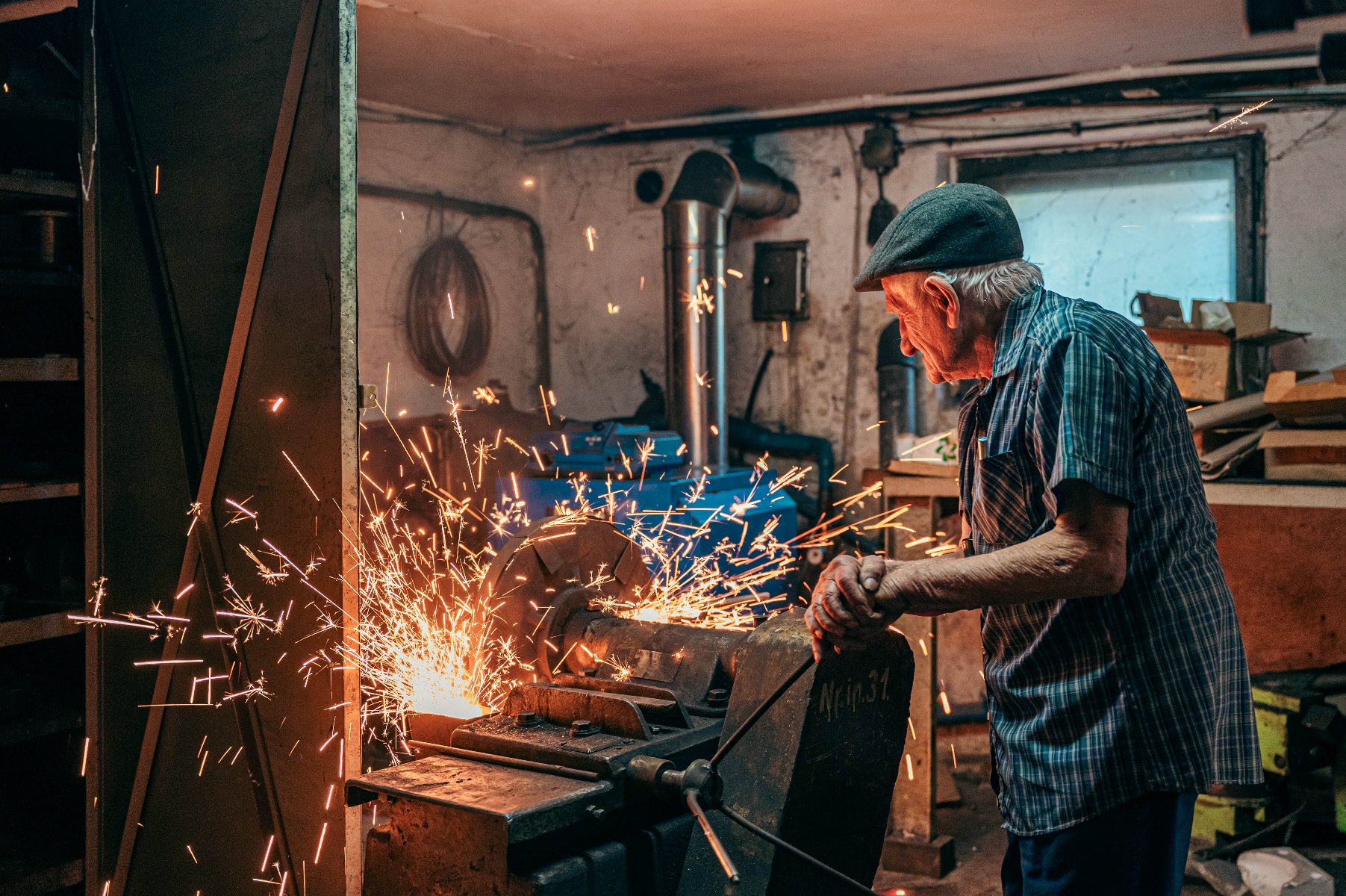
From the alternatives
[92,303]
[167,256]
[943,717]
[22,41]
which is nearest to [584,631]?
[167,256]

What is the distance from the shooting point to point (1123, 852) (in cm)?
167

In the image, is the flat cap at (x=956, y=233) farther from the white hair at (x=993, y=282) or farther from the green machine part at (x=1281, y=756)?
the green machine part at (x=1281, y=756)

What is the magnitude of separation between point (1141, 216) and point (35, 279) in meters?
4.60

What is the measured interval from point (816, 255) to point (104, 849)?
430 centimetres

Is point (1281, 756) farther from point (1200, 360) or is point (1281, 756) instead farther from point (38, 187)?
point (38, 187)

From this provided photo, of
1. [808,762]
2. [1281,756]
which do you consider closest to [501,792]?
[808,762]

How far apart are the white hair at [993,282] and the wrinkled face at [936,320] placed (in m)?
0.02

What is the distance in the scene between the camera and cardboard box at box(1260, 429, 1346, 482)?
3656 millimetres

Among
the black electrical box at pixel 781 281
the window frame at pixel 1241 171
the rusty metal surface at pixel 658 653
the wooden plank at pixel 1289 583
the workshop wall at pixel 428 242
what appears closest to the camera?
the rusty metal surface at pixel 658 653

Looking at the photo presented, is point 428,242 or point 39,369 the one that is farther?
point 428,242

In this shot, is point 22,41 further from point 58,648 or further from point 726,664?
point 726,664

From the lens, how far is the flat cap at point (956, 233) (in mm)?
1807

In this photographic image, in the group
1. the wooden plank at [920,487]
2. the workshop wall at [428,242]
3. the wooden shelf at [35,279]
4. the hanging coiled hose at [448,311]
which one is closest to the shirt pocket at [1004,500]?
the wooden plank at [920,487]

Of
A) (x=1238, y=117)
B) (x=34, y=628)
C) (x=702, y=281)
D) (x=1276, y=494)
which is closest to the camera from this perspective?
(x=34, y=628)
